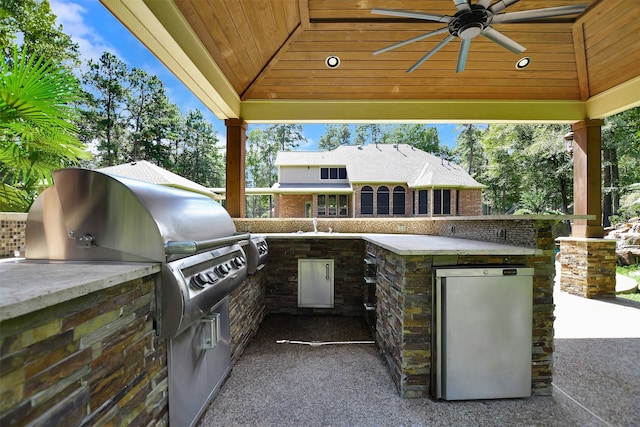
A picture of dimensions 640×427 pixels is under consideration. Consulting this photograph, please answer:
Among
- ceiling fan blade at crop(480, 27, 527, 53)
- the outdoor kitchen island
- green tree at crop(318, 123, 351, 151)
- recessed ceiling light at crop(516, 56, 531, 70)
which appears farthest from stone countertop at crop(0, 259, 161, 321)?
green tree at crop(318, 123, 351, 151)

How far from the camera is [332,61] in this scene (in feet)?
12.5

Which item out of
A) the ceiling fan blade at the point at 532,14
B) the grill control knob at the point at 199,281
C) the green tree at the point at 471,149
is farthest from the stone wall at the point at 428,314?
the green tree at the point at 471,149

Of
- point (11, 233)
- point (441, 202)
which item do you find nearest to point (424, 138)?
point (441, 202)

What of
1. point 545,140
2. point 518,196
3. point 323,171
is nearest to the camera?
point 545,140

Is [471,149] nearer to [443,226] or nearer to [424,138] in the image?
[424,138]

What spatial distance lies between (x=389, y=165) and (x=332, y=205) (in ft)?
11.7

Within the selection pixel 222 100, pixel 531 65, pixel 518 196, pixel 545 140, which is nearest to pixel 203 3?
pixel 222 100

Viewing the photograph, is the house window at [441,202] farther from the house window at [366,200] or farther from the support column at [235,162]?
the support column at [235,162]

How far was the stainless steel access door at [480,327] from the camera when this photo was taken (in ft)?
6.70

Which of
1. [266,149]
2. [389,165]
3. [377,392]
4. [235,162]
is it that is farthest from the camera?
[266,149]

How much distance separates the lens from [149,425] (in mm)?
1340

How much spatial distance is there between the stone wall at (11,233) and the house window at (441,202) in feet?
42.8

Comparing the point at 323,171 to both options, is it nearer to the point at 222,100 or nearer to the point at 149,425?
the point at 222,100

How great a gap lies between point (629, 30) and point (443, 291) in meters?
4.48
